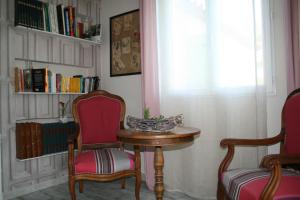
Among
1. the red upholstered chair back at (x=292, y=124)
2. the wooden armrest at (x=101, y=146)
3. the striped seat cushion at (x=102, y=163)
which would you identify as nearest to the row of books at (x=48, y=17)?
the wooden armrest at (x=101, y=146)

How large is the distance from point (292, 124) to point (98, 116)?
1.84 meters

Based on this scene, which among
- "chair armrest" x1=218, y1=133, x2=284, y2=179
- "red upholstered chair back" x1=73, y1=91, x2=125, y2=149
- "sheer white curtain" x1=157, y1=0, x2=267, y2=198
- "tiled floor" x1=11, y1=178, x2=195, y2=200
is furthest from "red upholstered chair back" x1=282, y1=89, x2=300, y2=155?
"red upholstered chair back" x1=73, y1=91, x2=125, y2=149

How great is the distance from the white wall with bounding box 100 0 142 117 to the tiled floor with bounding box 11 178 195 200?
38.6 inches

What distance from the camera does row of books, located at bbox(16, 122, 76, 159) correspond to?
107 inches

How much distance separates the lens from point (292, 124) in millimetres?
1867

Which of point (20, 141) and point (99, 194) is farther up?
point (20, 141)

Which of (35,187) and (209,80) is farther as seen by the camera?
(35,187)

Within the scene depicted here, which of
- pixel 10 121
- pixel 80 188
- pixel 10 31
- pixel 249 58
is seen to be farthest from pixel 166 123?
pixel 10 31

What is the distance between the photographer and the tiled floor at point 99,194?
271cm

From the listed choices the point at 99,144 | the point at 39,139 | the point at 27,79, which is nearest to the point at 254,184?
the point at 99,144

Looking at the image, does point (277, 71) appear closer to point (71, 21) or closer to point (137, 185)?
point (137, 185)

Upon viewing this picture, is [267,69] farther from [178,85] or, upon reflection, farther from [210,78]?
[178,85]

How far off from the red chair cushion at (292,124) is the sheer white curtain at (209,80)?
0.40 metres

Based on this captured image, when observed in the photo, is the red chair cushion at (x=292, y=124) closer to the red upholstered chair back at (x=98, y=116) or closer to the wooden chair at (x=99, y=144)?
the wooden chair at (x=99, y=144)
